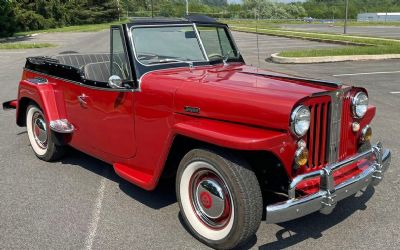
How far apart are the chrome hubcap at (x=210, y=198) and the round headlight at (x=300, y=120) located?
64 cm

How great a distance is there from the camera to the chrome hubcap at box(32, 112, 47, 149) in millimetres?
4993

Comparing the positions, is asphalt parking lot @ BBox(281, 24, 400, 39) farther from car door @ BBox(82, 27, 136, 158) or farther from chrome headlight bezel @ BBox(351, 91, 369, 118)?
car door @ BBox(82, 27, 136, 158)

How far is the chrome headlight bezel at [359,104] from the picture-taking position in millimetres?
3281

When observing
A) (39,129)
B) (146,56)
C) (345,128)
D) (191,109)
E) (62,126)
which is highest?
(146,56)

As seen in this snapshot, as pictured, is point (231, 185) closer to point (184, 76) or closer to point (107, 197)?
point (184, 76)

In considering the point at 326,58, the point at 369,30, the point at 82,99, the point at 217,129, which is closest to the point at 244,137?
the point at 217,129

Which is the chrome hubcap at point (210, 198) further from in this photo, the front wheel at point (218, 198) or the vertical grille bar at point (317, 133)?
the vertical grille bar at point (317, 133)

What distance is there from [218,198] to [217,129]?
52 cm

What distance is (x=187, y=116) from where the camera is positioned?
10.3 feet

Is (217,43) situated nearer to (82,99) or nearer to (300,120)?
(82,99)

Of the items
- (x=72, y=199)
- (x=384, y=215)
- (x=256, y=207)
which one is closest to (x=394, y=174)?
(x=384, y=215)

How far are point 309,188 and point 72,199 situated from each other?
Answer: 2238 mm

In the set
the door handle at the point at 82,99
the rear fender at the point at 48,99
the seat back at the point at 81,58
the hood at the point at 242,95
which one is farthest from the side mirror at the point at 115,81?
the seat back at the point at 81,58

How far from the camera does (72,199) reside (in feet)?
13.0
